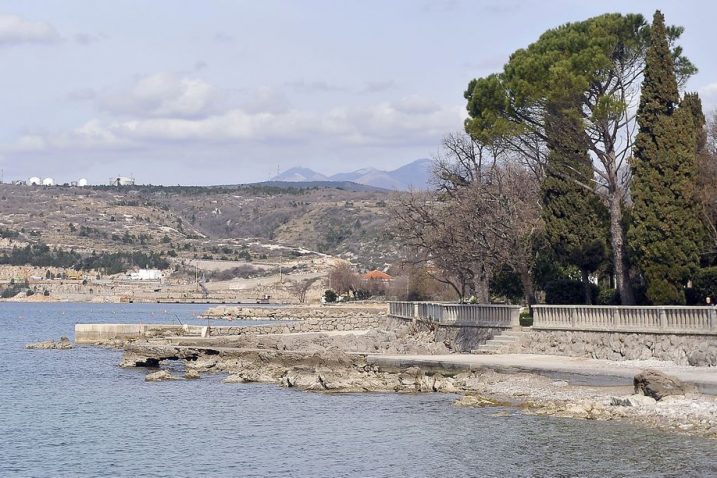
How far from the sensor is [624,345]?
131 feet

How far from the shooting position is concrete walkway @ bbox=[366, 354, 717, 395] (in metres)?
35.0

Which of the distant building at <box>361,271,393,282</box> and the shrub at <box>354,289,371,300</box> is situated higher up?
the distant building at <box>361,271,393,282</box>

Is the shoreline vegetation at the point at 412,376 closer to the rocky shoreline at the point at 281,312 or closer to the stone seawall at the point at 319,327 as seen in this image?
the stone seawall at the point at 319,327

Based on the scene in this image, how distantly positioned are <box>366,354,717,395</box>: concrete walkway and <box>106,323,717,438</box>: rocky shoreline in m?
0.47

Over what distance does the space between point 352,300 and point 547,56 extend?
114248 millimetres

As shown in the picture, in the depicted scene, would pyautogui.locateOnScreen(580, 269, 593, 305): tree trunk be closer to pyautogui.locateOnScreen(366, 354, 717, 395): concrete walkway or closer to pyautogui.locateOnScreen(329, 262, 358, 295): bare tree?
pyautogui.locateOnScreen(366, 354, 717, 395): concrete walkway

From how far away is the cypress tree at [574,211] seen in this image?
1902 inches

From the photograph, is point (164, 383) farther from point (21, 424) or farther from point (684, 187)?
point (684, 187)

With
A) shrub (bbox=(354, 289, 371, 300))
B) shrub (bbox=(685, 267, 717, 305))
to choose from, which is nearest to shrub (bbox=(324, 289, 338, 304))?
shrub (bbox=(354, 289, 371, 300))

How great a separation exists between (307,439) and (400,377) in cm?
1132

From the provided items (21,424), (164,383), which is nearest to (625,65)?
(164,383)

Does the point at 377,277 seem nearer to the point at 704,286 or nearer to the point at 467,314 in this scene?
the point at 467,314

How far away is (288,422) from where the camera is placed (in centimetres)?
3362

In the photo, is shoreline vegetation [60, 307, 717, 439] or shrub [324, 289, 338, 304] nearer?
shoreline vegetation [60, 307, 717, 439]
